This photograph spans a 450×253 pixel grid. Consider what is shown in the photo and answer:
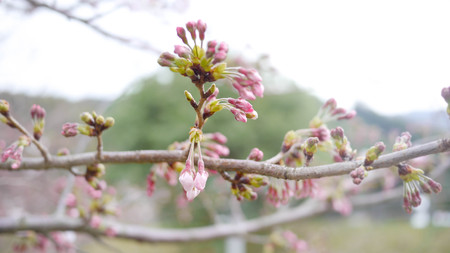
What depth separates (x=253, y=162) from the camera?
675 millimetres

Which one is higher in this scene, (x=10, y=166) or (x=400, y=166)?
(x=400, y=166)

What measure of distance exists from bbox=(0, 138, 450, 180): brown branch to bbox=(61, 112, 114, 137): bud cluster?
0.07 metres

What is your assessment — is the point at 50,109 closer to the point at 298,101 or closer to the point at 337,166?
the point at 337,166

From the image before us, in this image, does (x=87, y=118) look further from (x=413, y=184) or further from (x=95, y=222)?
(x=95, y=222)

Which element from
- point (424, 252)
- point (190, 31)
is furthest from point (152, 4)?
point (424, 252)

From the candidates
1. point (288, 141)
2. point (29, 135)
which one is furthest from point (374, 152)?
point (29, 135)

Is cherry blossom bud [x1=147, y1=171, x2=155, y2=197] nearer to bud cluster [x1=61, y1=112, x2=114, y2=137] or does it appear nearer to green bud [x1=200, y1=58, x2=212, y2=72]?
bud cluster [x1=61, y1=112, x2=114, y2=137]

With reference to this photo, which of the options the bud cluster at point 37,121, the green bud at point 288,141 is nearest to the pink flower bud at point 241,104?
the green bud at point 288,141

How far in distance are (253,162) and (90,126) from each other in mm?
420

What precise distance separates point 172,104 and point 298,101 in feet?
13.6

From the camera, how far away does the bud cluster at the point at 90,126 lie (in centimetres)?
78

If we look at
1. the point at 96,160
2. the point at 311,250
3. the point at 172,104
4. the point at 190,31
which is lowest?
the point at 172,104

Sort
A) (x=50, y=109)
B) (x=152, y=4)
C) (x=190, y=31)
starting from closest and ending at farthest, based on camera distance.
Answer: (x=190, y=31) < (x=152, y=4) < (x=50, y=109)

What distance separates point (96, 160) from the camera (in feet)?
2.68
